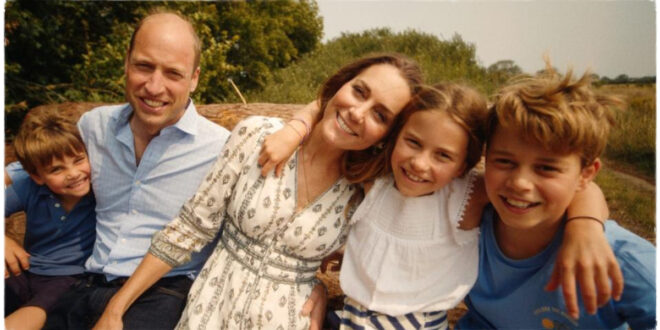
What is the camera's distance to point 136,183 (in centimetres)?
204

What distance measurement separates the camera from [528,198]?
1394 millimetres

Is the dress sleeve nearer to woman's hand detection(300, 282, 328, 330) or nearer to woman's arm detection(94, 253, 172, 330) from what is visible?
woman's arm detection(94, 253, 172, 330)

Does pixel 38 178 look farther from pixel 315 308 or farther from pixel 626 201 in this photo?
pixel 626 201

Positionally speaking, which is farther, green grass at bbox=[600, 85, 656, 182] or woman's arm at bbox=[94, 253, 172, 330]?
woman's arm at bbox=[94, 253, 172, 330]

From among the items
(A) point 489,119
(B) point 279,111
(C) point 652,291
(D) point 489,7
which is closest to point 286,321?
(A) point 489,119

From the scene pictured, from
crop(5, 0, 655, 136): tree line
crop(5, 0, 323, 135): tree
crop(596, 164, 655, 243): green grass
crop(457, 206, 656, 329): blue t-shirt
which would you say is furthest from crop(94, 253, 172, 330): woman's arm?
crop(5, 0, 323, 135): tree

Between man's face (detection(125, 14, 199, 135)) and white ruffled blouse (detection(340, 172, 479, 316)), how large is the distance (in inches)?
43.0

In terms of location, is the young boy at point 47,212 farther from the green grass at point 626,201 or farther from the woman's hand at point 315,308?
the green grass at point 626,201

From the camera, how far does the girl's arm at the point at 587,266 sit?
1255 millimetres

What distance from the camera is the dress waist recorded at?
1712 mm

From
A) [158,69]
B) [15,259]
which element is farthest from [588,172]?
[15,259]

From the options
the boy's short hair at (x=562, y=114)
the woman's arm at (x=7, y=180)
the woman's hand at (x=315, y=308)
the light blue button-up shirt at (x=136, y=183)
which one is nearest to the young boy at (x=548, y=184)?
the boy's short hair at (x=562, y=114)

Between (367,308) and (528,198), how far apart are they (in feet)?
2.27

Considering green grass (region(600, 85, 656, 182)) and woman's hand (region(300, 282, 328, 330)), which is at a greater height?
green grass (region(600, 85, 656, 182))
